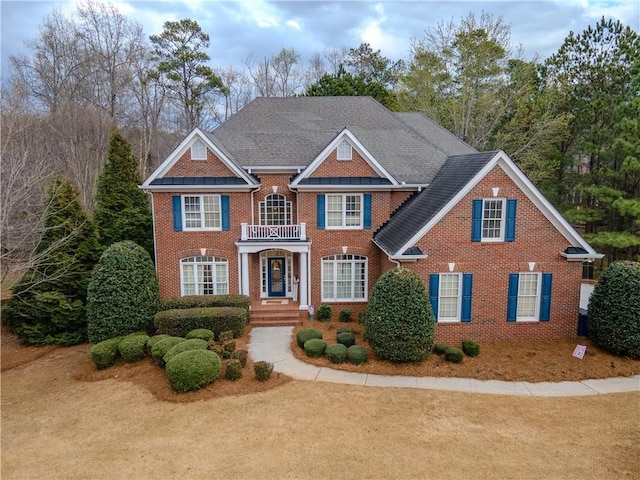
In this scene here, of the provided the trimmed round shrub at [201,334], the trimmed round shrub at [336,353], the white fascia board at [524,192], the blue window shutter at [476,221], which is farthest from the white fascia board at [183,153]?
the blue window shutter at [476,221]

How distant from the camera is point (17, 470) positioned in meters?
8.86

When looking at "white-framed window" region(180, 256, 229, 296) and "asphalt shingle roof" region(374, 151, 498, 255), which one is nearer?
"asphalt shingle roof" region(374, 151, 498, 255)

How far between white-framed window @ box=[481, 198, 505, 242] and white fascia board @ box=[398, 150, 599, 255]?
2.89 ft

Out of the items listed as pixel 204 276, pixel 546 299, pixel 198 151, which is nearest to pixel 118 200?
pixel 198 151

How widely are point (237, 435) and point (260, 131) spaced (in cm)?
1554

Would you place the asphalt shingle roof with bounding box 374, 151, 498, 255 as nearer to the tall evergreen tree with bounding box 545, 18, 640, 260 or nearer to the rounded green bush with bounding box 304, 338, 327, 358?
the rounded green bush with bounding box 304, 338, 327, 358

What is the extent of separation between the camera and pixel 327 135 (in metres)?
21.5

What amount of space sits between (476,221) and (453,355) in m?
4.94

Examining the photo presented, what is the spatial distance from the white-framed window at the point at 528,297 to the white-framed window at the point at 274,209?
1045cm

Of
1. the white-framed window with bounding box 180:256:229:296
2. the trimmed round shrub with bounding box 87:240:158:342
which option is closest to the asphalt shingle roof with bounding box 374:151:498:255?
the white-framed window with bounding box 180:256:229:296

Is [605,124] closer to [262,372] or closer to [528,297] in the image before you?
[528,297]

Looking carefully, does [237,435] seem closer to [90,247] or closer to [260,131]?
[90,247]

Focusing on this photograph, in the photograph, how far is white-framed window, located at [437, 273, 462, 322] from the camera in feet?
50.4

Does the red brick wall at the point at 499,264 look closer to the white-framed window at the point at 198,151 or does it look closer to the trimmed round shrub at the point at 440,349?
the trimmed round shrub at the point at 440,349
